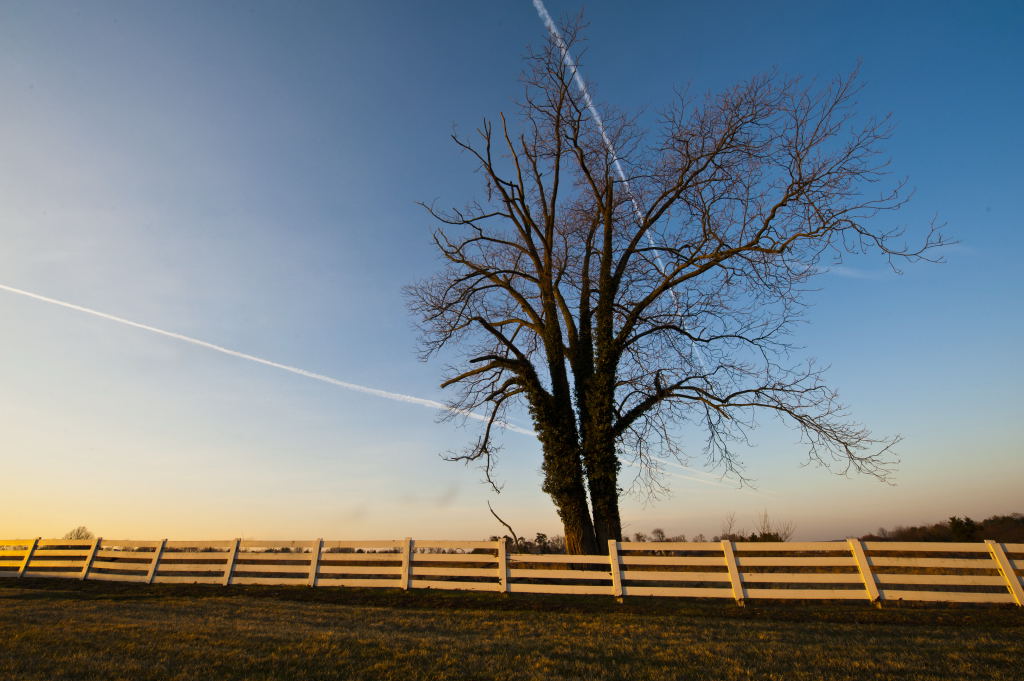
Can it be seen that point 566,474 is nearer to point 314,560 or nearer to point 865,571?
point 865,571

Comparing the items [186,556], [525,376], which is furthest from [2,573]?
[525,376]

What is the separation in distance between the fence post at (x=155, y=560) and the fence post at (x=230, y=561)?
2957 millimetres

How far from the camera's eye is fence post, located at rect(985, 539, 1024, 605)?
9109mm

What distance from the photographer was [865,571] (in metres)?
9.56

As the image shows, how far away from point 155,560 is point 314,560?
625cm

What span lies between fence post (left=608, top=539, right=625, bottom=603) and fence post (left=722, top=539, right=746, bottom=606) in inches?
84.5

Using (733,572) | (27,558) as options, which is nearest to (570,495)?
(733,572)

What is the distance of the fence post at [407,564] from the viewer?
472 inches

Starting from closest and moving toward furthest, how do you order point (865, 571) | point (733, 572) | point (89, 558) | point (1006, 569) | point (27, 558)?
point (1006, 569) < point (865, 571) < point (733, 572) < point (89, 558) < point (27, 558)

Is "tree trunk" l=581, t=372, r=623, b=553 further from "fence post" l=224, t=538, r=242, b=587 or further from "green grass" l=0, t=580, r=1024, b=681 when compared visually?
"fence post" l=224, t=538, r=242, b=587

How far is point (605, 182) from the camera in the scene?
50.8ft

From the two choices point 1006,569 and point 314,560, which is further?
point 314,560

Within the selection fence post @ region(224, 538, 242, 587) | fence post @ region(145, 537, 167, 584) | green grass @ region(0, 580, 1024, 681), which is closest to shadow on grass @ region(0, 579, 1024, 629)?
green grass @ region(0, 580, 1024, 681)

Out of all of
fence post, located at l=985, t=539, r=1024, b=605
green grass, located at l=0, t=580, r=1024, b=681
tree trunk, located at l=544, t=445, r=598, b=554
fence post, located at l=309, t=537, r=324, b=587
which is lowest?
green grass, located at l=0, t=580, r=1024, b=681
